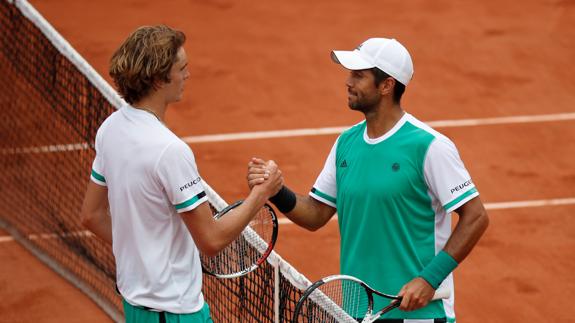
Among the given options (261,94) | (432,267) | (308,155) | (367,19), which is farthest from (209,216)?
(367,19)

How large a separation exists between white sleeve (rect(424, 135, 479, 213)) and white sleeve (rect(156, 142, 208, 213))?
136 centimetres

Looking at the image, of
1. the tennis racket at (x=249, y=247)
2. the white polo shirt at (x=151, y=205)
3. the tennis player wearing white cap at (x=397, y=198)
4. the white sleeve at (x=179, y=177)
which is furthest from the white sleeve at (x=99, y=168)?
the tennis racket at (x=249, y=247)

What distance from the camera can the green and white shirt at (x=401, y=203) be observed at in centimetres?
509

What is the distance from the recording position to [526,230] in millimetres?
9672

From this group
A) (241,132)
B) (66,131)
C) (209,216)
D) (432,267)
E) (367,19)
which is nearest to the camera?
(209,216)

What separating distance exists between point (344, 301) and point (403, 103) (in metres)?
7.48

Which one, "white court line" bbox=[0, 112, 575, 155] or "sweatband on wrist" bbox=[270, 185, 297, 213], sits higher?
"sweatband on wrist" bbox=[270, 185, 297, 213]

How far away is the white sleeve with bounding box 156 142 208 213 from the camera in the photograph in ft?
13.7

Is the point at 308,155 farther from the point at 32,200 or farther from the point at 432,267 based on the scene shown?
the point at 432,267

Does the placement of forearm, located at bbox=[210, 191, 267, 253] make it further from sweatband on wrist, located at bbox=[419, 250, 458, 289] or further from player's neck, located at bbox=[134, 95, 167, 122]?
sweatband on wrist, located at bbox=[419, 250, 458, 289]

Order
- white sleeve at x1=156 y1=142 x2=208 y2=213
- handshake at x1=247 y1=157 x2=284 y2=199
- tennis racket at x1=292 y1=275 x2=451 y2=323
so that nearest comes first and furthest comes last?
white sleeve at x1=156 y1=142 x2=208 y2=213
handshake at x1=247 y1=157 x2=284 y2=199
tennis racket at x1=292 y1=275 x2=451 y2=323

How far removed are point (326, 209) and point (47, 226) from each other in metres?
4.38

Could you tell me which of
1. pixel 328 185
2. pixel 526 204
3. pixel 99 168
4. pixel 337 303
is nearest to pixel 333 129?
pixel 526 204

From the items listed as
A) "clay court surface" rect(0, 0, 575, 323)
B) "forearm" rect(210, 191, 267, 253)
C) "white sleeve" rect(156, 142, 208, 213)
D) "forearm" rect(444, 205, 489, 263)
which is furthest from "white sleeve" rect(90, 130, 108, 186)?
"clay court surface" rect(0, 0, 575, 323)
